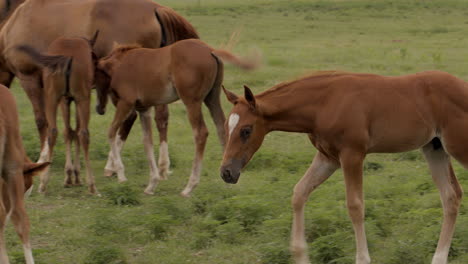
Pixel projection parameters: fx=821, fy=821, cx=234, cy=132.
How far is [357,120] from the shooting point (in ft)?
18.3

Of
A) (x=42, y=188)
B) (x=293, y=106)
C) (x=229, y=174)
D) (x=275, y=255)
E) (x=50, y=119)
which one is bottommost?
(x=42, y=188)

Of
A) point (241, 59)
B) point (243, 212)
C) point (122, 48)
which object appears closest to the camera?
point (243, 212)

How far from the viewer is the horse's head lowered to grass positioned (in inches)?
223

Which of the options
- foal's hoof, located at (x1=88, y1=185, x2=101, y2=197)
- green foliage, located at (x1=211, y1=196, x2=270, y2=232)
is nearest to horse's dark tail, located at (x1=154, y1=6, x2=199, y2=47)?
foal's hoof, located at (x1=88, y1=185, x2=101, y2=197)

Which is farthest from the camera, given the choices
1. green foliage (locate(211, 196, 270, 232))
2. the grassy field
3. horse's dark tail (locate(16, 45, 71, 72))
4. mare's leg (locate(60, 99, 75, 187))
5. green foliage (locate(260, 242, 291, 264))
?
mare's leg (locate(60, 99, 75, 187))

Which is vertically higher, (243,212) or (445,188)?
(445,188)

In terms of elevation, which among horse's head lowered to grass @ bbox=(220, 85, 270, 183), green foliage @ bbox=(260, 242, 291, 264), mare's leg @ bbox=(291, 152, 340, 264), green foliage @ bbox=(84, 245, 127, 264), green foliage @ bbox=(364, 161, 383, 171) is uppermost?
horse's head lowered to grass @ bbox=(220, 85, 270, 183)

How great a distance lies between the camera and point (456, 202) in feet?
19.1

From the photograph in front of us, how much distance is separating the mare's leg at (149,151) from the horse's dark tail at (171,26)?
1178 millimetres

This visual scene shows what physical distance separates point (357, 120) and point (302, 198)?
2.41 ft

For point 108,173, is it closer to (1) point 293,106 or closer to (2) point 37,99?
(2) point 37,99

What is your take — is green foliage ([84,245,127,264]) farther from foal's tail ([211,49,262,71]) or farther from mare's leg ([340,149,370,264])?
foal's tail ([211,49,262,71])

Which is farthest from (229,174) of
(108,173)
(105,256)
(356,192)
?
(108,173)

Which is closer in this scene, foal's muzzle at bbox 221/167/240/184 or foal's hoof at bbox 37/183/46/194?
foal's muzzle at bbox 221/167/240/184
